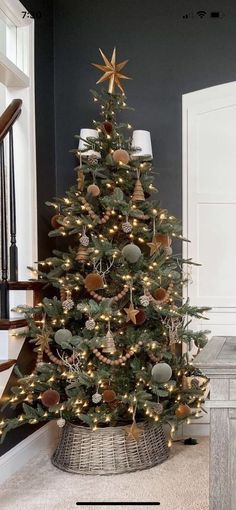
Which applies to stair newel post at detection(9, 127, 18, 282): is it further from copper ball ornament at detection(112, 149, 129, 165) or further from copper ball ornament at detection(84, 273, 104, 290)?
copper ball ornament at detection(112, 149, 129, 165)

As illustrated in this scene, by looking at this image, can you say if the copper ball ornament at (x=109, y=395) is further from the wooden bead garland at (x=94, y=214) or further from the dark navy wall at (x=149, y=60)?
the dark navy wall at (x=149, y=60)

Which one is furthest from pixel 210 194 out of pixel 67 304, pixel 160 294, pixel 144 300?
pixel 67 304

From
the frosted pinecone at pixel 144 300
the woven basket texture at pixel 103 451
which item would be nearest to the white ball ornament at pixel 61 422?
the woven basket texture at pixel 103 451

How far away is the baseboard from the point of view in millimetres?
2702

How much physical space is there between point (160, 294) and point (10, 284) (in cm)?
83

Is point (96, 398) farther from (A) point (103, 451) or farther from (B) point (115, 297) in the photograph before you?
(B) point (115, 297)

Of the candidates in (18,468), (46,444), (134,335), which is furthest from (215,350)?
(46,444)

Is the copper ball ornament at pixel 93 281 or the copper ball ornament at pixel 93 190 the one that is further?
the copper ball ornament at pixel 93 190

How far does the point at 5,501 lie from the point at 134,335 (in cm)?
106

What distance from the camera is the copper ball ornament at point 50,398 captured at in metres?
2.63

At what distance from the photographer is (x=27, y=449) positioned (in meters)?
2.97

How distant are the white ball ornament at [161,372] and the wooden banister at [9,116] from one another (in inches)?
57.3

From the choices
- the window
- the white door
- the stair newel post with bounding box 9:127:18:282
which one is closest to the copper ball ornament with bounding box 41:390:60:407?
the stair newel post with bounding box 9:127:18:282

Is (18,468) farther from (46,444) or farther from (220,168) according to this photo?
(220,168)
